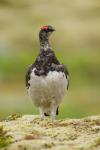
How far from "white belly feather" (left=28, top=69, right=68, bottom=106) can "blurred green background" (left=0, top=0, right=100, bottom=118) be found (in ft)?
60.7

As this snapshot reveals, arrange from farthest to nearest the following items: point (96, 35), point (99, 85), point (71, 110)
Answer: point (96, 35), point (99, 85), point (71, 110)

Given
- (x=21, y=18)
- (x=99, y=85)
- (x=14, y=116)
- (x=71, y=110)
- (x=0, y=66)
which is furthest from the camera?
(x=21, y=18)

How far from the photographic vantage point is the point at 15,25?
224 ft

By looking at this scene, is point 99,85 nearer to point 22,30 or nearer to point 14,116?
point 22,30

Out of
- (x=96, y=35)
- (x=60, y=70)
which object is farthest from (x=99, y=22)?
(x=60, y=70)

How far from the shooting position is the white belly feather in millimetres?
15039

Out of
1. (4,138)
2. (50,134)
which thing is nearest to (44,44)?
(50,134)

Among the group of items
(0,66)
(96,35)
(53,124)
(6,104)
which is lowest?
(53,124)

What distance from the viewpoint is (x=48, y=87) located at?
1509 centimetres

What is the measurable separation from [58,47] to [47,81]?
156ft

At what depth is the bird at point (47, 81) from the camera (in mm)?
15057

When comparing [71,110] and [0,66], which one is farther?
[0,66]

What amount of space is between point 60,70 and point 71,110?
21818 mm

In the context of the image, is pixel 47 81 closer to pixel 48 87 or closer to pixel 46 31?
pixel 48 87
